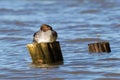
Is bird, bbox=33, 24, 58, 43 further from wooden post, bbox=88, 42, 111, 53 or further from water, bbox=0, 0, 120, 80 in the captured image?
wooden post, bbox=88, 42, 111, 53

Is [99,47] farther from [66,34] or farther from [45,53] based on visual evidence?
[66,34]

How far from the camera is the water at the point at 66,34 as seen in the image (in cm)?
1128

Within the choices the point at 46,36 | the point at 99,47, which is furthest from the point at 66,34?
the point at 46,36

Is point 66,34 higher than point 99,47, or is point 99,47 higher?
point 99,47

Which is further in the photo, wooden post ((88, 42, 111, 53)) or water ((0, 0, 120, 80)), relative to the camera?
wooden post ((88, 42, 111, 53))

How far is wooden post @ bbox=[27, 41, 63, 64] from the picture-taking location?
11.5m

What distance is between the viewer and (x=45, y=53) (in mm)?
11680

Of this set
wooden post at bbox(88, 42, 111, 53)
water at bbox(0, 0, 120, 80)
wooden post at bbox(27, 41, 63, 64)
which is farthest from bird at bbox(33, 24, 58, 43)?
wooden post at bbox(88, 42, 111, 53)

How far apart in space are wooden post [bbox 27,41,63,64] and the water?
0.18m

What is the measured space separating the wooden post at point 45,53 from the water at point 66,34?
0.18 m

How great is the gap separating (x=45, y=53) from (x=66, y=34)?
187 inches

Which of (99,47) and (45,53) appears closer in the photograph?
(45,53)

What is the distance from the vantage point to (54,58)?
11.9 metres

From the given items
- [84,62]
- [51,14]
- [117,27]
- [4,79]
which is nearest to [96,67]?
[84,62]
